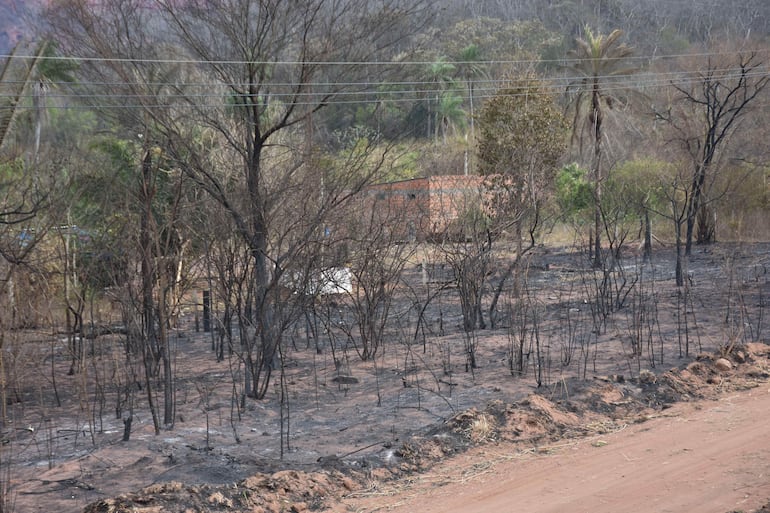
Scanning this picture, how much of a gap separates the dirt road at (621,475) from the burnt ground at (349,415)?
1.03 feet

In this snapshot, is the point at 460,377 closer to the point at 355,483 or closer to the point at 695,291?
the point at 355,483

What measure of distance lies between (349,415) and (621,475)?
3222 millimetres

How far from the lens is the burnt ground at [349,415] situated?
6.70m

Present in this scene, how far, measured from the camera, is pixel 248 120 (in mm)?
10609

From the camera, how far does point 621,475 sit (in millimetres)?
6699

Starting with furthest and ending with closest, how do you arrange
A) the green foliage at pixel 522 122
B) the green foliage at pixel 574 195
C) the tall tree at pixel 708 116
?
the green foliage at pixel 574 195
the green foliage at pixel 522 122
the tall tree at pixel 708 116

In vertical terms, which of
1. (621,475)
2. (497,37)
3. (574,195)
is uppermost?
(497,37)

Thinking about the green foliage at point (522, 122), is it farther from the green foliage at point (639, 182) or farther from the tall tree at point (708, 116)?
the tall tree at point (708, 116)

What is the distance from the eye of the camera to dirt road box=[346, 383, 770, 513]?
610 cm

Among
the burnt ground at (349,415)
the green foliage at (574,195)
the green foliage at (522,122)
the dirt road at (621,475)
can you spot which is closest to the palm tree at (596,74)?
the green foliage at (522,122)

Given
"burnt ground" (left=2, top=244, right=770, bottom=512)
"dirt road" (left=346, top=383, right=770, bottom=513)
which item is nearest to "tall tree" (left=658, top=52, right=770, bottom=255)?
"burnt ground" (left=2, top=244, right=770, bottom=512)

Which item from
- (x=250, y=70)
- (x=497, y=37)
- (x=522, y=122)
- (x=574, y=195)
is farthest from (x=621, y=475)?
(x=497, y=37)

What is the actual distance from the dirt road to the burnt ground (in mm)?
314

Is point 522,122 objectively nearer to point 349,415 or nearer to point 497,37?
point 349,415
